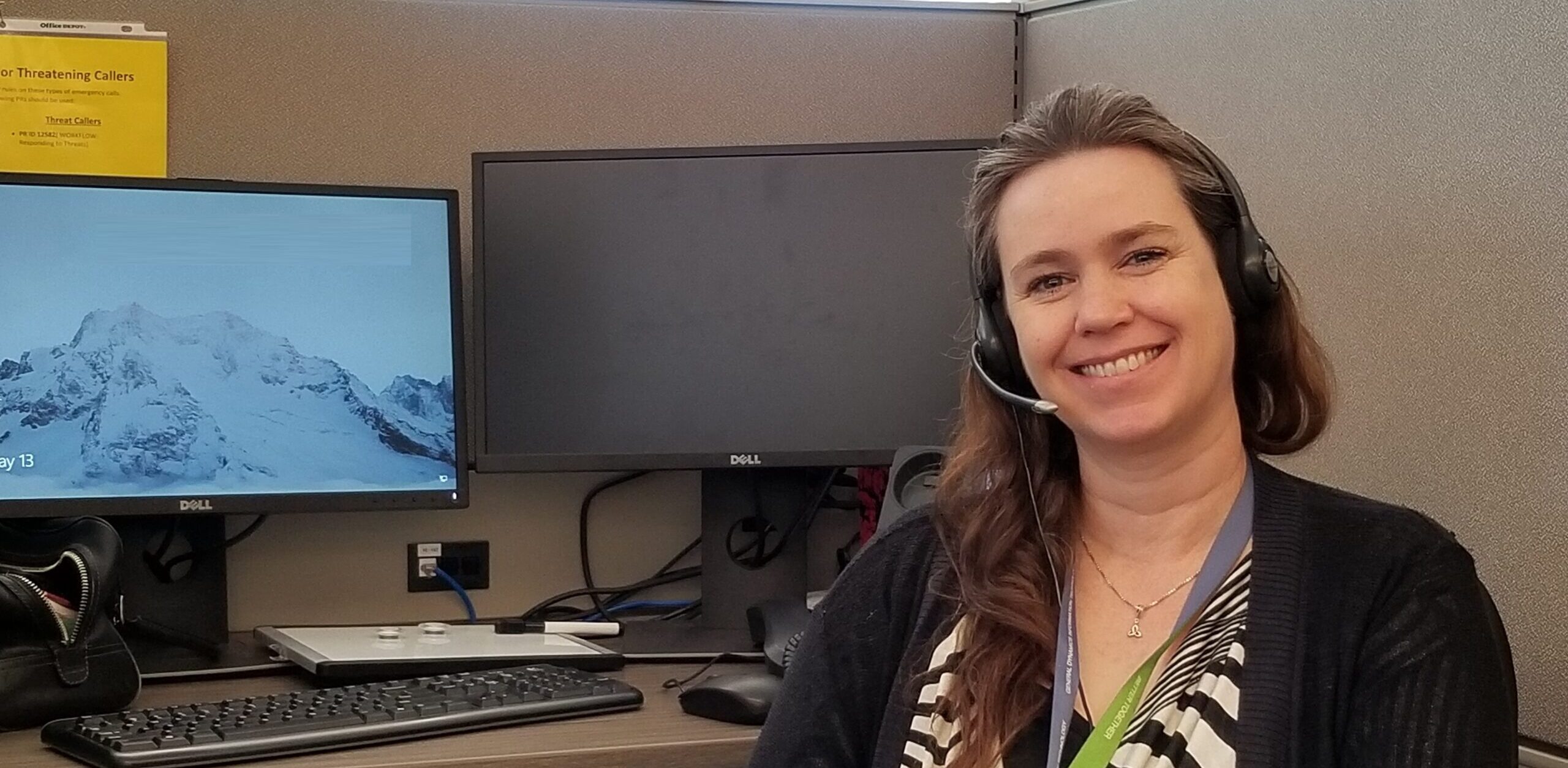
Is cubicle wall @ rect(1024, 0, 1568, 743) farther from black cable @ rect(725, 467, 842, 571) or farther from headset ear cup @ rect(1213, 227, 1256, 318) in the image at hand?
black cable @ rect(725, 467, 842, 571)

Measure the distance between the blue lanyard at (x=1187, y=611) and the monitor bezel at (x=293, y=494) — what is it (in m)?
0.71

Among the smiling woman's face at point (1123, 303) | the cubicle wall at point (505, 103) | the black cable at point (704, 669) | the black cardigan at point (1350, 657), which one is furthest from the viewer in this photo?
the cubicle wall at point (505, 103)

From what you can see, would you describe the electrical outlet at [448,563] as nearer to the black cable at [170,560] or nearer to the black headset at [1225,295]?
the black cable at [170,560]

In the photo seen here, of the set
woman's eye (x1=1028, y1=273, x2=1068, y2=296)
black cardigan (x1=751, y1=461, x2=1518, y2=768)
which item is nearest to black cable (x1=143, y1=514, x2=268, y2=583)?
black cardigan (x1=751, y1=461, x2=1518, y2=768)

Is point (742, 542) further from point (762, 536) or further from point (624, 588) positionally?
point (624, 588)

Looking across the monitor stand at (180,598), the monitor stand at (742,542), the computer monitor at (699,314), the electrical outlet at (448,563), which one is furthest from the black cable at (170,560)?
the monitor stand at (742,542)

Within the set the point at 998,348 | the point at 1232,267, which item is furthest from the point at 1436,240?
the point at 998,348

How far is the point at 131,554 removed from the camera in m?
1.49

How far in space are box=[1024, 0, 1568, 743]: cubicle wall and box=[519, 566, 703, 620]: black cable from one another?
0.66m

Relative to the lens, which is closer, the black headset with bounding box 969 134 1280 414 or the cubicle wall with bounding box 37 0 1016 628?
the black headset with bounding box 969 134 1280 414

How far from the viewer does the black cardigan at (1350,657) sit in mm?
889

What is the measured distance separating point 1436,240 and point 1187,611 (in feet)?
1.41

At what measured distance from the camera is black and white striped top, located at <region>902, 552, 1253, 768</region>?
919 millimetres

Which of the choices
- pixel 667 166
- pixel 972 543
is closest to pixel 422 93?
pixel 667 166
